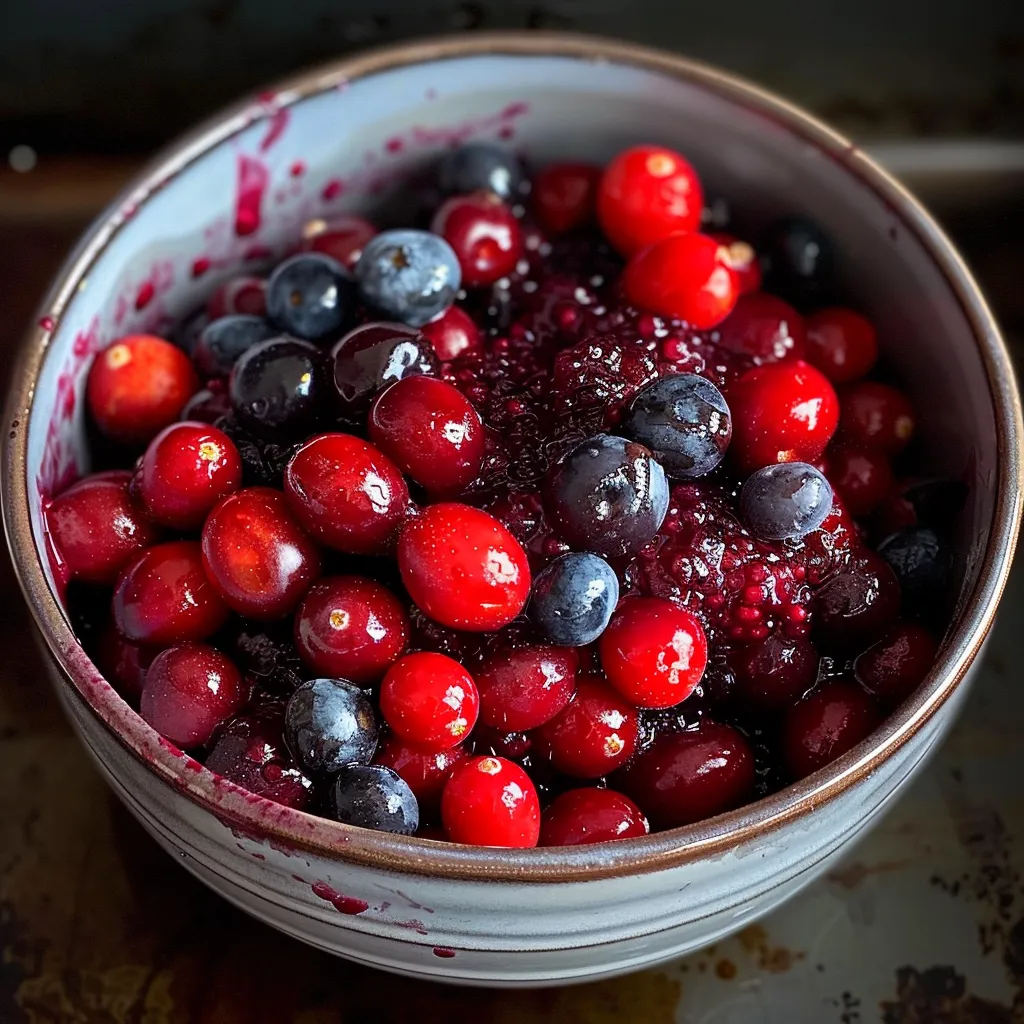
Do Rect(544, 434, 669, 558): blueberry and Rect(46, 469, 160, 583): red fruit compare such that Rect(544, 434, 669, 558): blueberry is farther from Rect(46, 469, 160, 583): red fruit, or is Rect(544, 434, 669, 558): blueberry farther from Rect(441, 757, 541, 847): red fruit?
Rect(46, 469, 160, 583): red fruit

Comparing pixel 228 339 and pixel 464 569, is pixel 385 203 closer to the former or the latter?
pixel 228 339

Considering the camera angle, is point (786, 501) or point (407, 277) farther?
point (407, 277)

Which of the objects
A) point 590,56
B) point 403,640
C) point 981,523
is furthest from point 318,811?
point 590,56

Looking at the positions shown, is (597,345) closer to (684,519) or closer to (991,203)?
(684,519)

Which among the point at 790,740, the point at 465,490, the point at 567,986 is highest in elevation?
the point at 465,490

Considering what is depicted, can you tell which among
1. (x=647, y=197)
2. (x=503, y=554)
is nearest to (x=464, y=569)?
(x=503, y=554)

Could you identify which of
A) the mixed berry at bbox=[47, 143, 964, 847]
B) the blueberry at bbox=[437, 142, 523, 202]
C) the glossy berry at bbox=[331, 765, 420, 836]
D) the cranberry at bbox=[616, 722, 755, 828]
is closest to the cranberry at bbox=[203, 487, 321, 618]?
the mixed berry at bbox=[47, 143, 964, 847]
